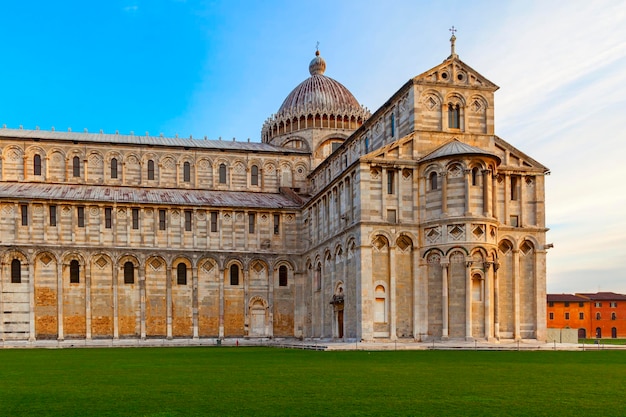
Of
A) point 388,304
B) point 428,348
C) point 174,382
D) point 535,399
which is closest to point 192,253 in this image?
point 388,304

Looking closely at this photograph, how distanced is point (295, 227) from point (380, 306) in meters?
20.5

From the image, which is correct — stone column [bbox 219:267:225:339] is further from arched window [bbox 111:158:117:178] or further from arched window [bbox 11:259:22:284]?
arched window [bbox 11:259:22:284]

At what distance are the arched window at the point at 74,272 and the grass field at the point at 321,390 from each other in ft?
119

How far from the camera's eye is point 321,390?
18312mm

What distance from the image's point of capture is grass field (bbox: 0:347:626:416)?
15.2 m

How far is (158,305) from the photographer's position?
6394 cm

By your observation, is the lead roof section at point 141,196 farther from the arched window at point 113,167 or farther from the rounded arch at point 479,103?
the rounded arch at point 479,103

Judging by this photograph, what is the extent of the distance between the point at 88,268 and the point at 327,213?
20.9m

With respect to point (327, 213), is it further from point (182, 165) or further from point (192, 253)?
point (182, 165)

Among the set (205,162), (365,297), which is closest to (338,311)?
(365,297)

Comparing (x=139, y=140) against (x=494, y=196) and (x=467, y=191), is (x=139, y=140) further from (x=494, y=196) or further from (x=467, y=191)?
(x=494, y=196)

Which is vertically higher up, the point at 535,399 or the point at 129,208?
the point at 129,208

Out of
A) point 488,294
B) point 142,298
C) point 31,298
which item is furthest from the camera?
point 142,298

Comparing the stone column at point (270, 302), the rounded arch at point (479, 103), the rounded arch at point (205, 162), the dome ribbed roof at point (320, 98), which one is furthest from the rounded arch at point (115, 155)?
the rounded arch at point (479, 103)
